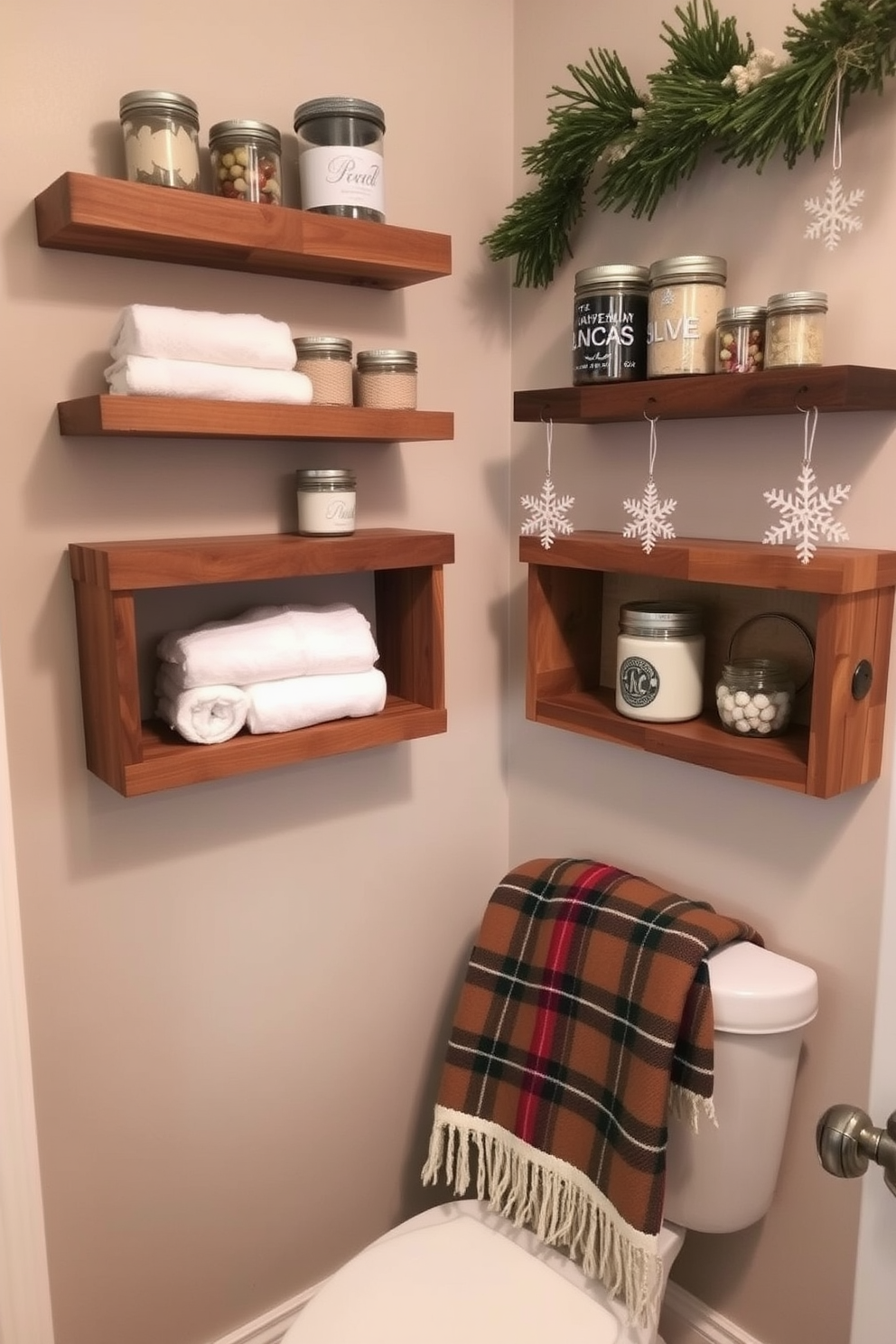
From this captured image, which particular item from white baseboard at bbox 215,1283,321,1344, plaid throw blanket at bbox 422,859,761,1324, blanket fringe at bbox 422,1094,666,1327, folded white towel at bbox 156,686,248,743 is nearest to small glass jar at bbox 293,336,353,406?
folded white towel at bbox 156,686,248,743

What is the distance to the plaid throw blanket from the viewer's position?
121cm

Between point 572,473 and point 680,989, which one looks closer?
point 680,989

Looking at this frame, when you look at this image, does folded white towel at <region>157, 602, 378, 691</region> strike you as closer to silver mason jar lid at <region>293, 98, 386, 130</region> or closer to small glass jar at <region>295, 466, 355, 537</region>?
small glass jar at <region>295, 466, 355, 537</region>

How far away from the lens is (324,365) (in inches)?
47.6

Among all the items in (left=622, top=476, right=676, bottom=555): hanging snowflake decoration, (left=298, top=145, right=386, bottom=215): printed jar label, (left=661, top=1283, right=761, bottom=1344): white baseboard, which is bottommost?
(left=661, top=1283, right=761, bottom=1344): white baseboard

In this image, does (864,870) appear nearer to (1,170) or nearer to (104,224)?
(104,224)

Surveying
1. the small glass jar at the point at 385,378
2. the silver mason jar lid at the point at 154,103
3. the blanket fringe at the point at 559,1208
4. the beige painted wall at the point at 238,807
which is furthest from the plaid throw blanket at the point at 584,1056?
the silver mason jar lid at the point at 154,103

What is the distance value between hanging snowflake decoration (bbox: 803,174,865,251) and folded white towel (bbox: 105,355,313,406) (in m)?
0.58

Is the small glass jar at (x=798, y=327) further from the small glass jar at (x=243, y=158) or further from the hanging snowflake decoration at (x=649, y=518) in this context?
the small glass jar at (x=243, y=158)

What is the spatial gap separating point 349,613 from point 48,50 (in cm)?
68

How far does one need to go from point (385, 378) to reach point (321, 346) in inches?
3.4

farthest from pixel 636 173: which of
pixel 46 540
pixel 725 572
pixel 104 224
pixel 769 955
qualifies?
pixel 769 955

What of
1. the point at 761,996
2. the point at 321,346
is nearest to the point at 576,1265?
the point at 761,996

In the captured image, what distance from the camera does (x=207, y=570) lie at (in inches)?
43.7
